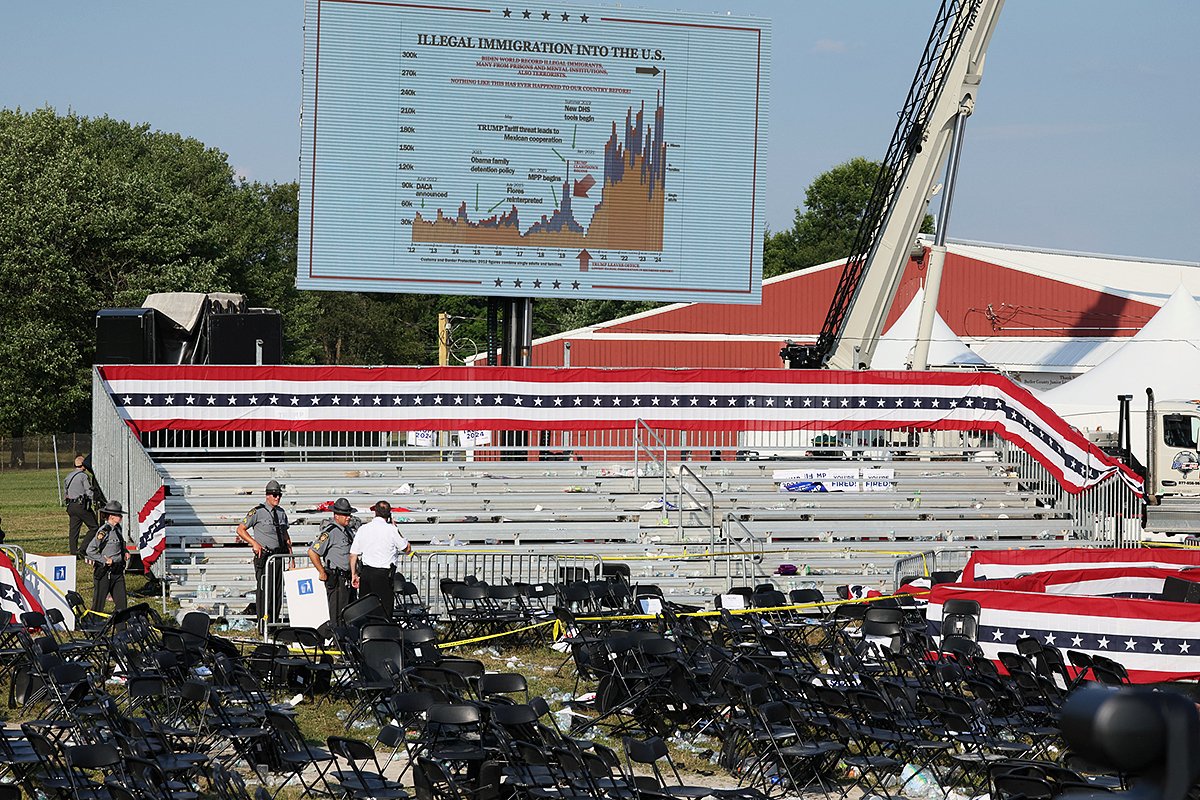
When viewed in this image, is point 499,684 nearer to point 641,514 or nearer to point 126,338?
point 641,514

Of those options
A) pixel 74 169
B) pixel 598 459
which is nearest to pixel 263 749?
pixel 598 459

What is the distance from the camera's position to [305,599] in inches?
592

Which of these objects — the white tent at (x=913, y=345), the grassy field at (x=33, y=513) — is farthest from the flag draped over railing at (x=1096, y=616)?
the white tent at (x=913, y=345)

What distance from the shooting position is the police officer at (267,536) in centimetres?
1596

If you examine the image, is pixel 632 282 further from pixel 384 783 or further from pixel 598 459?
pixel 384 783

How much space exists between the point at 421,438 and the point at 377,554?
35.3ft

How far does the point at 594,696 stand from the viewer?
41.0ft

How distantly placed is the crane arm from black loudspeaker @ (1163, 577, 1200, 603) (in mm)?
12260

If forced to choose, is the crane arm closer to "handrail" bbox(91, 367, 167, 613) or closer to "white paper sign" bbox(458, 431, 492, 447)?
"white paper sign" bbox(458, 431, 492, 447)

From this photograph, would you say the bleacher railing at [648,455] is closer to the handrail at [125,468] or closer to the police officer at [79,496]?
the handrail at [125,468]

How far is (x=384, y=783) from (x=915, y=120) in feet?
68.3

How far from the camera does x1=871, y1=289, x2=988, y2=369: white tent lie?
34438 millimetres

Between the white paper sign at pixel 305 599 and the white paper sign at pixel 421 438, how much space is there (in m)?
7.79

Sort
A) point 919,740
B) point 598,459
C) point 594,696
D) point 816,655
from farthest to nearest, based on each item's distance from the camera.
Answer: point 598,459 < point 816,655 < point 594,696 < point 919,740
